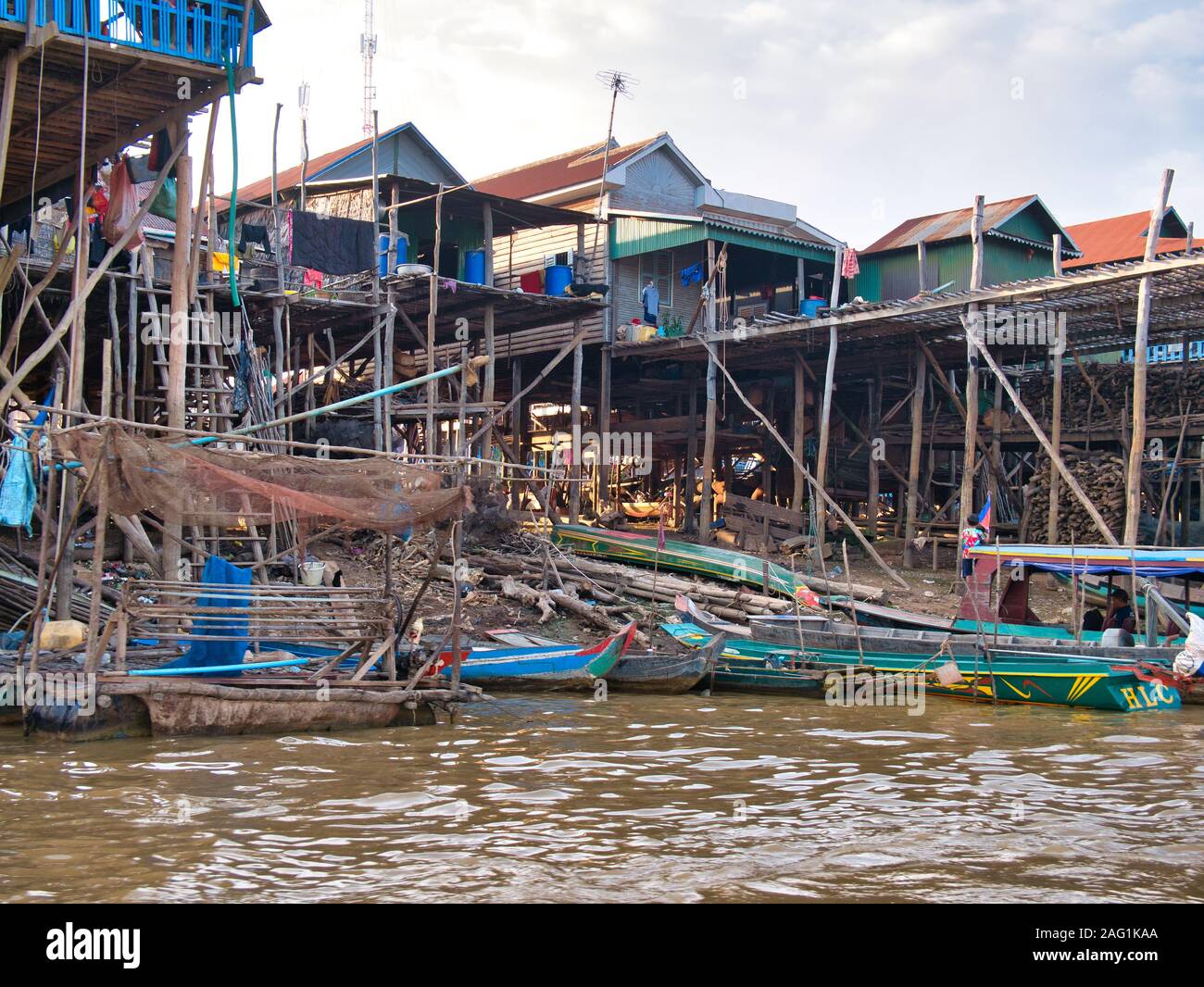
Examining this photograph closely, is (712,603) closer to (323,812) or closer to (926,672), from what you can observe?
(926,672)

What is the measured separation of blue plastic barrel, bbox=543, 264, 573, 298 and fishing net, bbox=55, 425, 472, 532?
11642 millimetres

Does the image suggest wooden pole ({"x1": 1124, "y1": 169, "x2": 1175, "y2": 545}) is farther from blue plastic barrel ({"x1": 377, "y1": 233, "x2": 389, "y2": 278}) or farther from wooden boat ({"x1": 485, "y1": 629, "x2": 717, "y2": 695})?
blue plastic barrel ({"x1": 377, "y1": 233, "x2": 389, "y2": 278})

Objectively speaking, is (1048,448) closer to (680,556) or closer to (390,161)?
(680,556)

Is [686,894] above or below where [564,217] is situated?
below

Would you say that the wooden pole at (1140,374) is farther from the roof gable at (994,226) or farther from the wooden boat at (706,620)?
the roof gable at (994,226)

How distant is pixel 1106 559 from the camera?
1420cm

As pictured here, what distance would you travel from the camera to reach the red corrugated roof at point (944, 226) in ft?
79.6

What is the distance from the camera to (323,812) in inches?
313

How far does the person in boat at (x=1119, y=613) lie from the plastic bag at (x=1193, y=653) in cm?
221

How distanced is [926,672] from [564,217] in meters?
12.8

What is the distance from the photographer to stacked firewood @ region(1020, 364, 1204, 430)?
2058 centimetres

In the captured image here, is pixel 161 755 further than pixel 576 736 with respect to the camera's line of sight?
No

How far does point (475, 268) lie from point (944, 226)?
10.4m
